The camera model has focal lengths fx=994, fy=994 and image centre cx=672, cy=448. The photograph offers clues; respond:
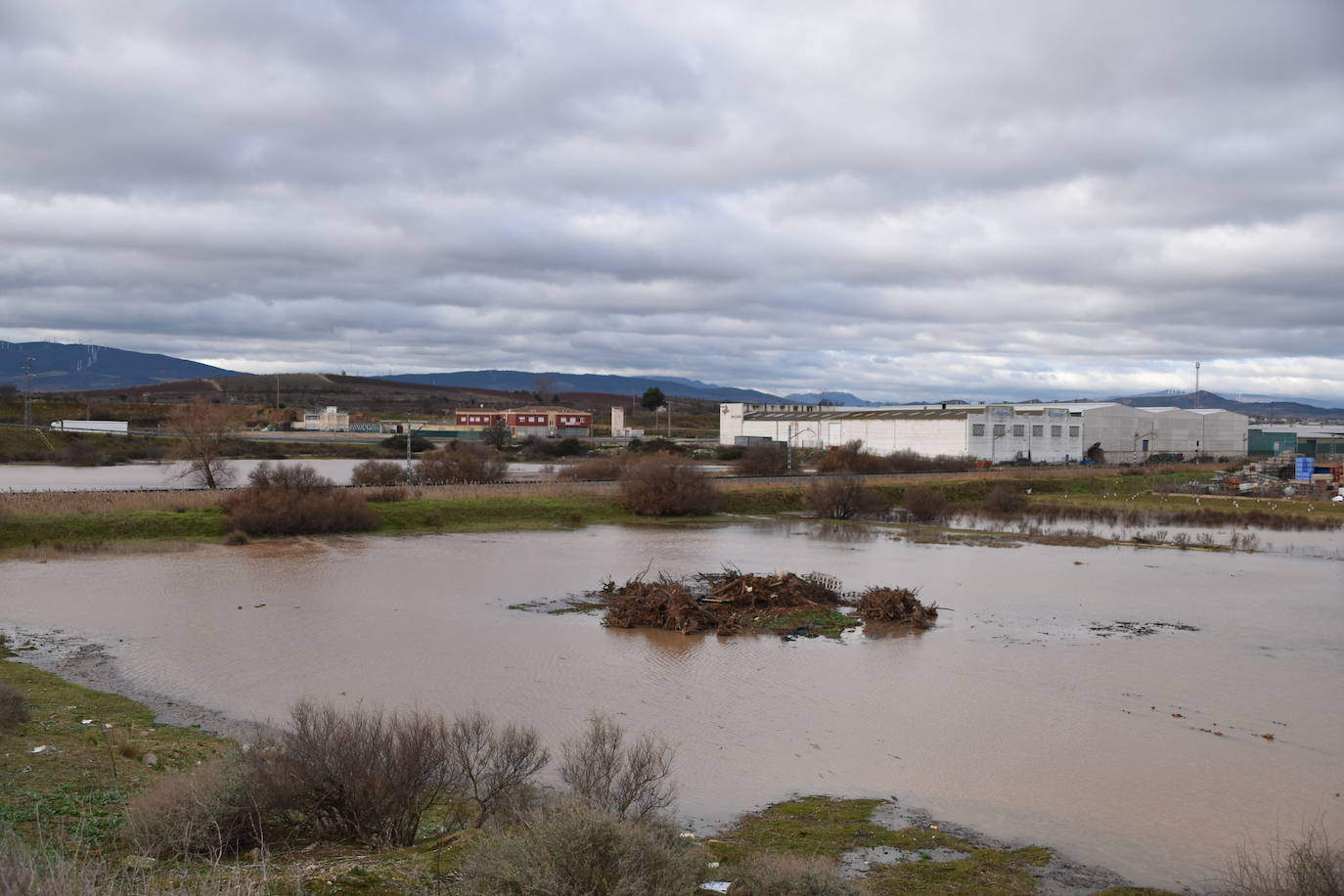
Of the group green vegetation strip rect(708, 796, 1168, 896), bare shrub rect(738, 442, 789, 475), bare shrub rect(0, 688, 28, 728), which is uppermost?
bare shrub rect(738, 442, 789, 475)

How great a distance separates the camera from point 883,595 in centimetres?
2136

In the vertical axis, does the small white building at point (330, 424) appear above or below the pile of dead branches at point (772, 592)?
above

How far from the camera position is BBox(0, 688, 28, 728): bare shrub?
1123cm

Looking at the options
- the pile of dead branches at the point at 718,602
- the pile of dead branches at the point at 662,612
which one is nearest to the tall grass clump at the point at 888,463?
the pile of dead branches at the point at 718,602

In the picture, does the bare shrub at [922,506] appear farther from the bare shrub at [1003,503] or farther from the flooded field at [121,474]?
the flooded field at [121,474]

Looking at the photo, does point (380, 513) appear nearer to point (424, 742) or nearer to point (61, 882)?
point (424, 742)

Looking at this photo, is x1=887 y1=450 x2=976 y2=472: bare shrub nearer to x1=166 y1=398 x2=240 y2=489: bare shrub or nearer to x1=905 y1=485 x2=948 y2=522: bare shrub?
x1=905 y1=485 x2=948 y2=522: bare shrub

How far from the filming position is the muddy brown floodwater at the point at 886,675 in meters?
10.8

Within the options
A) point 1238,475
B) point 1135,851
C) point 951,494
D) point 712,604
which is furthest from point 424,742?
point 1238,475

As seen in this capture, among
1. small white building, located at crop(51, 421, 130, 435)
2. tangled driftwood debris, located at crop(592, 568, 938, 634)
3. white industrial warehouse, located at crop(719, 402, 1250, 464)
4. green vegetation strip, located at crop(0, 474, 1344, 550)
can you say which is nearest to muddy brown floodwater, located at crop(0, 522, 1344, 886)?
tangled driftwood debris, located at crop(592, 568, 938, 634)

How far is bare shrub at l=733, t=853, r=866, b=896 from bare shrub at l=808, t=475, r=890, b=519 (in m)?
38.0

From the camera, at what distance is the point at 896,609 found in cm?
2081

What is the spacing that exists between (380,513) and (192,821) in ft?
101

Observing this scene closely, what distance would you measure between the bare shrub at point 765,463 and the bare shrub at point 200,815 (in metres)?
50.8
